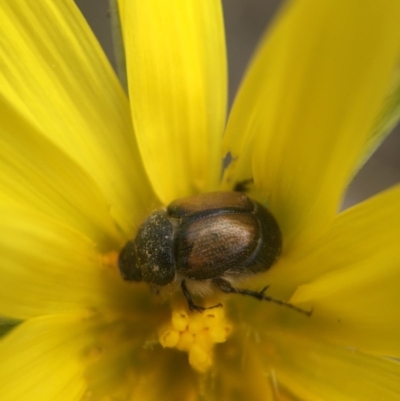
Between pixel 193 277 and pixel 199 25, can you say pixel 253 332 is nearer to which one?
pixel 193 277

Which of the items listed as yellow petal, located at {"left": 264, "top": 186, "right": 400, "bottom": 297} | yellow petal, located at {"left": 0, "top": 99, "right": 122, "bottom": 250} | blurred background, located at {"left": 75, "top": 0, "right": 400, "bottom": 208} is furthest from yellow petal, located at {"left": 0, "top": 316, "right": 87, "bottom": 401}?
blurred background, located at {"left": 75, "top": 0, "right": 400, "bottom": 208}

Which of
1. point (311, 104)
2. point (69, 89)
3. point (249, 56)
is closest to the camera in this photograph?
point (311, 104)

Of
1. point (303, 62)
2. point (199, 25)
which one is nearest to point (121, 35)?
point (199, 25)

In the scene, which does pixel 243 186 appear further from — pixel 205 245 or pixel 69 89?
pixel 69 89

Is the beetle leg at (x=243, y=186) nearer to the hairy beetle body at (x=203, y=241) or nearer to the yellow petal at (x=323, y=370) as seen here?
the hairy beetle body at (x=203, y=241)

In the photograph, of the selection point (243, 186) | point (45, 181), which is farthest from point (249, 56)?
point (45, 181)

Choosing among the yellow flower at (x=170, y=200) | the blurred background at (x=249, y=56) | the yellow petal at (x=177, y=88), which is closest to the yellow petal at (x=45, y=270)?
the yellow flower at (x=170, y=200)
